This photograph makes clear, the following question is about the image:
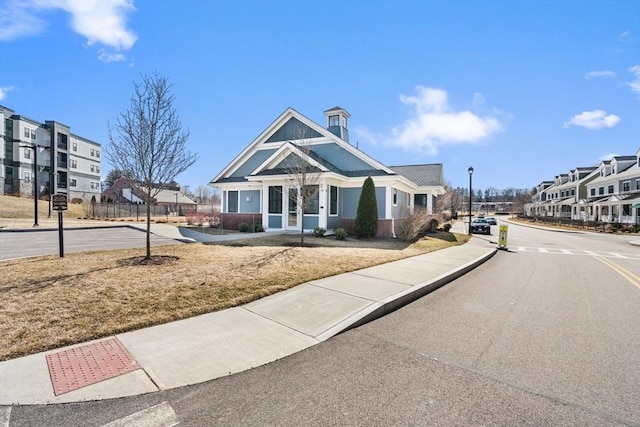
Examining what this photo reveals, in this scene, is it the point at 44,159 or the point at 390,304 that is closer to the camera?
the point at 390,304

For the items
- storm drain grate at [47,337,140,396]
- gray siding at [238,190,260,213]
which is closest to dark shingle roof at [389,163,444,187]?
gray siding at [238,190,260,213]

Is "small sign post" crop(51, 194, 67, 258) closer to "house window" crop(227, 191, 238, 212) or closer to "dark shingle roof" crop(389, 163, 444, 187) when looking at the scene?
"house window" crop(227, 191, 238, 212)

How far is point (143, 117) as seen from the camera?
9.31 metres

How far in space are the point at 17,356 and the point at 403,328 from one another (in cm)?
525

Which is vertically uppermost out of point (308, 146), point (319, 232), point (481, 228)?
point (308, 146)

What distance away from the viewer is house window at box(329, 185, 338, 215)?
727 inches

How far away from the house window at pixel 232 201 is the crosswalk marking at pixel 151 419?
19363 millimetres

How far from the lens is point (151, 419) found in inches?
110

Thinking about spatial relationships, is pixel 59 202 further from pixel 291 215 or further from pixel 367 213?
pixel 367 213

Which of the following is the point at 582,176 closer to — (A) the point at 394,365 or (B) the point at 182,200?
(A) the point at 394,365

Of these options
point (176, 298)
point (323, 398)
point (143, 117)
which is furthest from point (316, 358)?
point (143, 117)

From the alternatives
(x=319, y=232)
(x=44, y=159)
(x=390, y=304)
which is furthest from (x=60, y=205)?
(x=44, y=159)

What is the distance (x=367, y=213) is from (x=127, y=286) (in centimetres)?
1262

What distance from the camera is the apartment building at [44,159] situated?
4531cm
